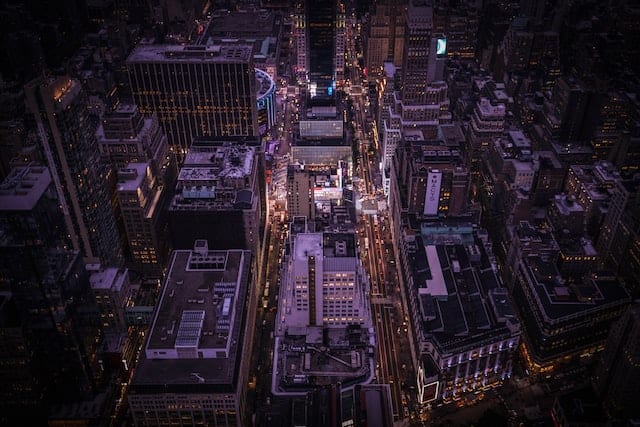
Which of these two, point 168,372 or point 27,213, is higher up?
point 27,213

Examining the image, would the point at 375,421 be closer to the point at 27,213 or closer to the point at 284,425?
the point at 284,425

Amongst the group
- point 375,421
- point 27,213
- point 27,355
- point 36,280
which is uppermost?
point 27,213

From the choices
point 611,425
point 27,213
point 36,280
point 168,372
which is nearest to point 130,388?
point 168,372

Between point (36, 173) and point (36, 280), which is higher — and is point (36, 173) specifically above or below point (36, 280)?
above

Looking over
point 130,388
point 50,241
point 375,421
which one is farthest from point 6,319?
point 375,421

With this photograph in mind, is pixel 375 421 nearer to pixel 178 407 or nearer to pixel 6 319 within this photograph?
pixel 178 407

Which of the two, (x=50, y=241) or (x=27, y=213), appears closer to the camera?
(x=27, y=213)
